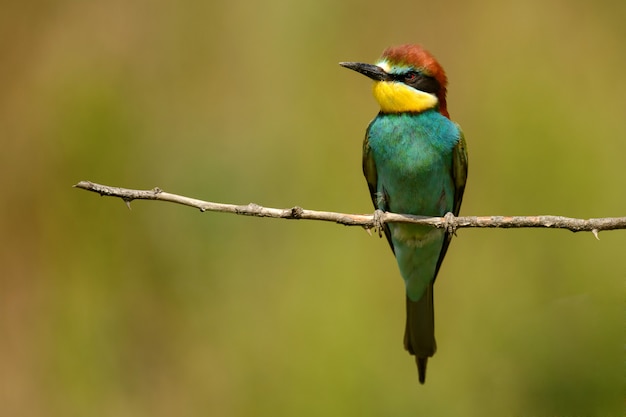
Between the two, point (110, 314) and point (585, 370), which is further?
point (110, 314)

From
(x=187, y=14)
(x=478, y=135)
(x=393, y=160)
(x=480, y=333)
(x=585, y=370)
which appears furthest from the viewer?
(x=187, y=14)

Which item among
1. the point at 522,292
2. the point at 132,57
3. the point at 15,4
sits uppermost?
the point at 15,4

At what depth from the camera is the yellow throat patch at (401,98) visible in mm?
2205

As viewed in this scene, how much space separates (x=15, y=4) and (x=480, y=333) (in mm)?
1951

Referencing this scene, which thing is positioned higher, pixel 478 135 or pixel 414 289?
pixel 478 135

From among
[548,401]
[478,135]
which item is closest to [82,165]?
[478,135]

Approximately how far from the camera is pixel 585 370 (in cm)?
194

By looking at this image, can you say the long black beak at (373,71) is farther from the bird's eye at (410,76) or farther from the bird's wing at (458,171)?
the bird's wing at (458,171)

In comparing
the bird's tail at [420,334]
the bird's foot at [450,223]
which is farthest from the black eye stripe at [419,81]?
the bird's tail at [420,334]

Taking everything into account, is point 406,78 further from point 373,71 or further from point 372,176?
point 372,176

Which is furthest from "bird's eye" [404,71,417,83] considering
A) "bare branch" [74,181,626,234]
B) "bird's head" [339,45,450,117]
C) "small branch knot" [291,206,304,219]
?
"small branch knot" [291,206,304,219]

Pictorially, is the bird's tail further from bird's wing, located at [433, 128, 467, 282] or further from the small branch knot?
the small branch knot

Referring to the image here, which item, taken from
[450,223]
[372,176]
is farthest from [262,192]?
[450,223]

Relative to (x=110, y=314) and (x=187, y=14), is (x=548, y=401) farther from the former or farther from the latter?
(x=187, y=14)
